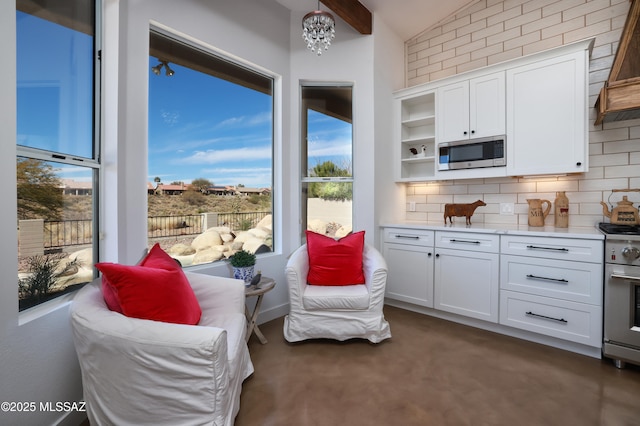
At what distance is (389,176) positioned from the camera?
3.57m

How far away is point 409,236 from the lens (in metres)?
3.21

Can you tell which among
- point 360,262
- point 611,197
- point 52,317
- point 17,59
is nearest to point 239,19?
point 17,59

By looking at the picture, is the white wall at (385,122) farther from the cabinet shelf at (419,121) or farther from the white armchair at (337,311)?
the white armchair at (337,311)

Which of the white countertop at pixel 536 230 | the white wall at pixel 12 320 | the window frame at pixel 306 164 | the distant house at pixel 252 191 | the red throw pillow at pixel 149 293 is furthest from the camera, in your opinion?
the window frame at pixel 306 164

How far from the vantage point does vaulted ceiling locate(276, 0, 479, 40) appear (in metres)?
2.97

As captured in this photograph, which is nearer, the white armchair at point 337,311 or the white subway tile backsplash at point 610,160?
the white armchair at point 337,311

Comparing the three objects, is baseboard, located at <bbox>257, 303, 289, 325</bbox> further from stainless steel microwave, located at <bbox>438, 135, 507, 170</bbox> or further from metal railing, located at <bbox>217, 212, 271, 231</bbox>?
stainless steel microwave, located at <bbox>438, 135, 507, 170</bbox>

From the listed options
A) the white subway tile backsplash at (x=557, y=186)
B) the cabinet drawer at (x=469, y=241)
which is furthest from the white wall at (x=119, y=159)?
the white subway tile backsplash at (x=557, y=186)

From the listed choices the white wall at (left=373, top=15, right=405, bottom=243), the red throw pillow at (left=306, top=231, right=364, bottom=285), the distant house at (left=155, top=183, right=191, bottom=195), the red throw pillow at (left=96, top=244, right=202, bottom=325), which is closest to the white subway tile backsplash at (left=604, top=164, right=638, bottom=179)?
the white wall at (left=373, top=15, right=405, bottom=243)

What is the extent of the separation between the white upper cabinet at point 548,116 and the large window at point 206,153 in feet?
7.73

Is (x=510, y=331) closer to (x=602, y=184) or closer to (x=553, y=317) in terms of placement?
(x=553, y=317)

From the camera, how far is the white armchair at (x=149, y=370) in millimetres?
1212

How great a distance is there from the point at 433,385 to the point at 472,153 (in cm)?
219

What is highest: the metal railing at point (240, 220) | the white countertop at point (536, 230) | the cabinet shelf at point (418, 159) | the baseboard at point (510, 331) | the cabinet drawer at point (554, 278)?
the cabinet shelf at point (418, 159)
